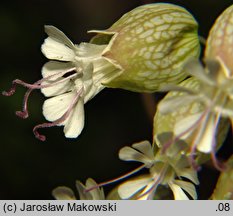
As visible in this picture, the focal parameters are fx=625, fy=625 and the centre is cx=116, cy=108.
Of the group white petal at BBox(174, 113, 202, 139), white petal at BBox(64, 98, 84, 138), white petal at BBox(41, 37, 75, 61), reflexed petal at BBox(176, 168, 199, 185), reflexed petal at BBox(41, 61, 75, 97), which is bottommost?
reflexed petal at BBox(176, 168, 199, 185)

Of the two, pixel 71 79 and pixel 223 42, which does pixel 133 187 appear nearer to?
pixel 71 79

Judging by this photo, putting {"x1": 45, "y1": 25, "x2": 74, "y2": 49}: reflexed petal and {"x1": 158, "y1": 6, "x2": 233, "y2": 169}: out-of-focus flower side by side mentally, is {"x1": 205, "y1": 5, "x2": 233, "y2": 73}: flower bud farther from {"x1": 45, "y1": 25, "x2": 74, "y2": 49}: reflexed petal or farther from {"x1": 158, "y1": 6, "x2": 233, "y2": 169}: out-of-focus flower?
{"x1": 45, "y1": 25, "x2": 74, "y2": 49}: reflexed petal

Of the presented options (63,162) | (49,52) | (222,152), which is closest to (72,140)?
(63,162)

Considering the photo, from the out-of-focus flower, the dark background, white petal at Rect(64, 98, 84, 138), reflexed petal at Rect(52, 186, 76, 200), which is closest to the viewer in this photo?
the out-of-focus flower

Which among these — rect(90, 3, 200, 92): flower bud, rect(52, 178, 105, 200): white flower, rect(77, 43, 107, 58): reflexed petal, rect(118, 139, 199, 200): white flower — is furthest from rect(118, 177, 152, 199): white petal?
rect(77, 43, 107, 58): reflexed petal

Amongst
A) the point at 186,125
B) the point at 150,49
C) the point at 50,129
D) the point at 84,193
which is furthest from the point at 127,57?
the point at 50,129

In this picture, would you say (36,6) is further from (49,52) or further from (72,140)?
(49,52)
